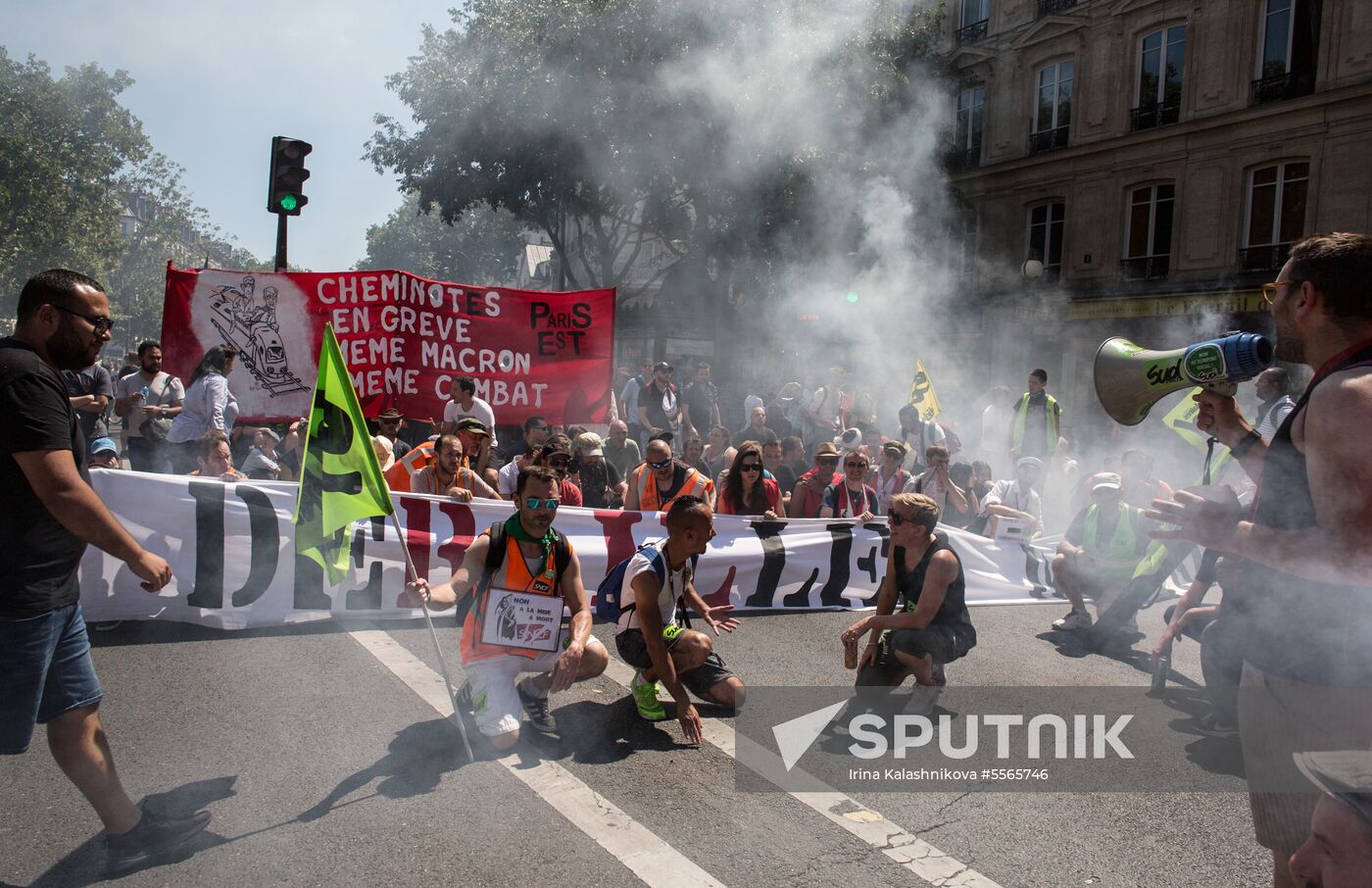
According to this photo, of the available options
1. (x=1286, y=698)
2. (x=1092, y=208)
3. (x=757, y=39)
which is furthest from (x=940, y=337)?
(x=1286, y=698)

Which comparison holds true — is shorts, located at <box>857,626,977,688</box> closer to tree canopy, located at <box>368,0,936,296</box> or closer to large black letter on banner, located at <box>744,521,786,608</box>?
large black letter on banner, located at <box>744,521,786,608</box>

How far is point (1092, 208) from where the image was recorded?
67.7 ft

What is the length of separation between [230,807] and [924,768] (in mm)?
2474

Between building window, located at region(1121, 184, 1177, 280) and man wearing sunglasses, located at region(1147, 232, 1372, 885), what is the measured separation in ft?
62.9

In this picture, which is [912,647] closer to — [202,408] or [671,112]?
[202,408]

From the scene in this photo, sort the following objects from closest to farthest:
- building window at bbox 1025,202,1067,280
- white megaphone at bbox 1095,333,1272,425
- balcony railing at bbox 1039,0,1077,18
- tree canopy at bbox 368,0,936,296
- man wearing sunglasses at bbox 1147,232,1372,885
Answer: man wearing sunglasses at bbox 1147,232,1372,885 → white megaphone at bbox 1095,333,1272,425 → tree canopy at bbox 368,0,936,296 → balcony railing at bbox 1039,0,1077,18 → building window at bbox 1025,202,1067,280

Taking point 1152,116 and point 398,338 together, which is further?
point 1152,116

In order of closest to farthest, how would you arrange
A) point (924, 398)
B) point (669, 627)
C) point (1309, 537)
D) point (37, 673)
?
point (1309, 537) → point (37, 673) → point (669, 627) → point (924, 398)

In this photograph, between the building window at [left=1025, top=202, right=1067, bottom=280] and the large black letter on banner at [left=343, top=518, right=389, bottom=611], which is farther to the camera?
the building window at [left=1025, top=202, right=1067, bottom=280]

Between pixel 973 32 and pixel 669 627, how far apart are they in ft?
72.3

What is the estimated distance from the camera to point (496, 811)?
3.29 meters

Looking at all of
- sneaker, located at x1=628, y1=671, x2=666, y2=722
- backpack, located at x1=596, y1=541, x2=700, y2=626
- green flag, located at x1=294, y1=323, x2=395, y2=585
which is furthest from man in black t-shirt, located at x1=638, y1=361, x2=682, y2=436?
green flag, located at x1=294, y1=323, x2=395, y2=585

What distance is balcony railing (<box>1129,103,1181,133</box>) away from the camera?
1909 centimetres

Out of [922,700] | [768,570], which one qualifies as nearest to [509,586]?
[922,700]
